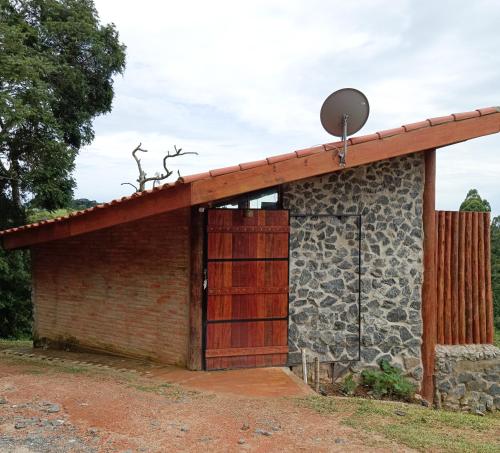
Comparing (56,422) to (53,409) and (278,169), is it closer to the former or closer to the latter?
(53,409)

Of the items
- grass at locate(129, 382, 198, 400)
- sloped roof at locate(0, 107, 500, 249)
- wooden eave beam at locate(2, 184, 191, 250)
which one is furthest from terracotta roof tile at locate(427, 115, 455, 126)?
grass at locate(129, 382, 198, 400)

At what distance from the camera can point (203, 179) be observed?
6211 millimetres

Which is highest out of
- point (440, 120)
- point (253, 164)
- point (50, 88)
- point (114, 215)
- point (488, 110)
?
point (50, 88)

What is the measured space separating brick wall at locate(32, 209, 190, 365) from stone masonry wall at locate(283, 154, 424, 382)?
1648mm

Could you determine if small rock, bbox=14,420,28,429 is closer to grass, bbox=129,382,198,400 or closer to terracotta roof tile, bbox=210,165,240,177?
grass, bbox=129,382,198,400

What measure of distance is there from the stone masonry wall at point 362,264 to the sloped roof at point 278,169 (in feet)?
1.85

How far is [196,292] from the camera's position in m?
7.13

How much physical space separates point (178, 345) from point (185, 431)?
2803mm

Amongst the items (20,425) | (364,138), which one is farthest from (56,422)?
(364,138)

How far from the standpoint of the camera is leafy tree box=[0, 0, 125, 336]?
13961mm

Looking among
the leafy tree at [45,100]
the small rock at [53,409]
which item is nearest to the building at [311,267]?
the small rock at [53,409]

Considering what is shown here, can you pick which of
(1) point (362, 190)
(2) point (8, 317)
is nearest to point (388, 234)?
(1) point (362, 190)

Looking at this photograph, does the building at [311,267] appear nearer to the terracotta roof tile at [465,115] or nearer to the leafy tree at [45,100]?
the terracotta roof tile at [465,115]

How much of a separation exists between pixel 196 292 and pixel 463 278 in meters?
4.23
